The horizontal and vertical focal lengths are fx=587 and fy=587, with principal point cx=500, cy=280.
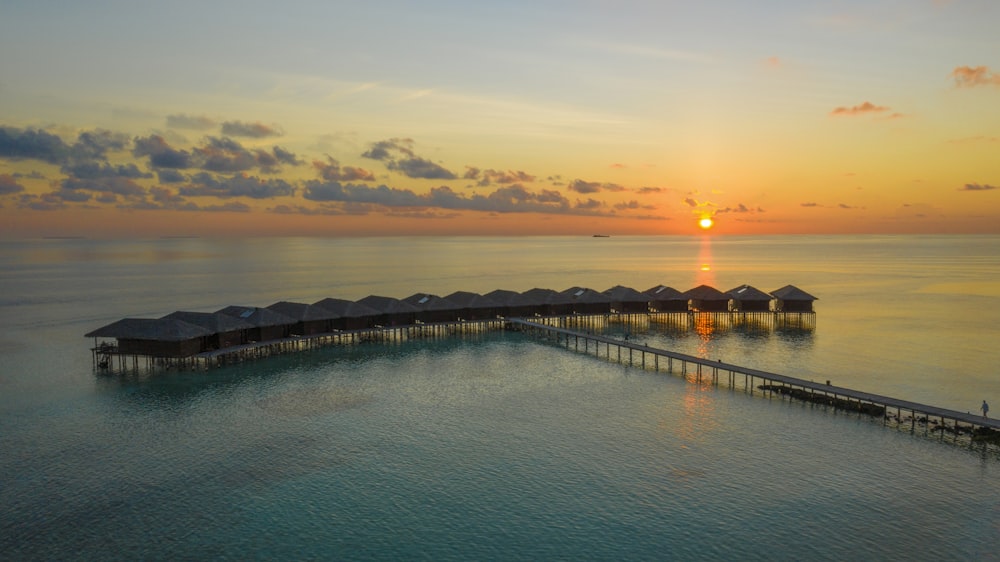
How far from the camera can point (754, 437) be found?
2911 centimetres

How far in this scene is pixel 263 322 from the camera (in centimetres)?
4647

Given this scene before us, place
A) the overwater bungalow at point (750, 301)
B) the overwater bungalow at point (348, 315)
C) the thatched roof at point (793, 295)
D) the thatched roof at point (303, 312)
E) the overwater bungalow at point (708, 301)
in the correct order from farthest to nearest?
the overwater bungalow at point (708, 301)
the overwater bungalow at point (750, 301)
the thatched roof at point (793, 295)
the overwater bungalow at point (348, 315)
the thatched roof at point (303, 312)

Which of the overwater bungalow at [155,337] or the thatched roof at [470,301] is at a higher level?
the thatched roof at [470,301]

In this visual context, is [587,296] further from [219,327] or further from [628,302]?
[219,327]

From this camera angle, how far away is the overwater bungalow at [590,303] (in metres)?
61.8

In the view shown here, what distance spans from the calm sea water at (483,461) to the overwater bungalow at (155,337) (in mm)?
1962

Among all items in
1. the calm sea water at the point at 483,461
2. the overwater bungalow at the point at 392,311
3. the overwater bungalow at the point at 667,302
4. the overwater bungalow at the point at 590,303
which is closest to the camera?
the calm sea water at the point at 483,461

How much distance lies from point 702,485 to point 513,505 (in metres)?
7.91

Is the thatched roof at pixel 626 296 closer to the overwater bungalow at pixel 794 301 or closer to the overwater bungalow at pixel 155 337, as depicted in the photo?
the overwater bungalow at pixel 794 301

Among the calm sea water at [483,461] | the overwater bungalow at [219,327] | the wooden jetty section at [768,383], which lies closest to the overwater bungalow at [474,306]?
the wooden jetty section at [768,383]

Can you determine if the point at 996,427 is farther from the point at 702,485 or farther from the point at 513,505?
the point at 513,505

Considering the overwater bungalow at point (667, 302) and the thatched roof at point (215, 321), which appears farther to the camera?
the overwater bungalow at point (667, 302)

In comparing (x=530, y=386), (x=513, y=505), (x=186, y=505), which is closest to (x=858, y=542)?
(x=513, y=505)

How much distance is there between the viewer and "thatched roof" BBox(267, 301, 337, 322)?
161 ft
